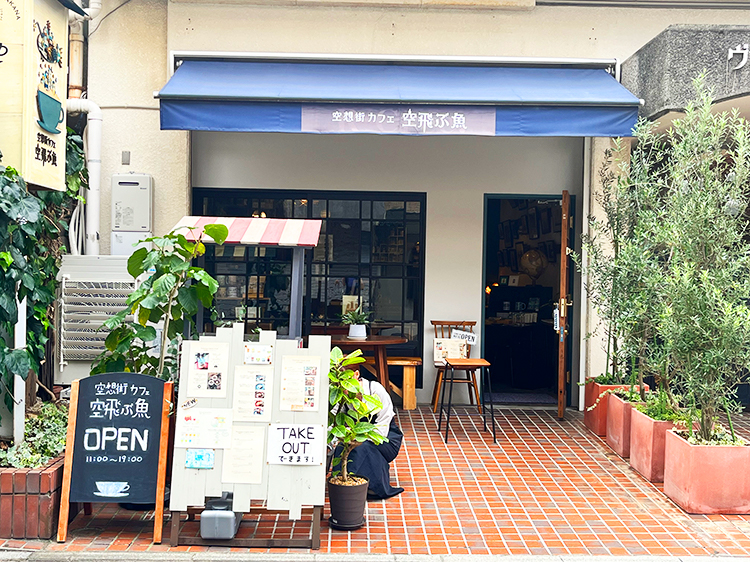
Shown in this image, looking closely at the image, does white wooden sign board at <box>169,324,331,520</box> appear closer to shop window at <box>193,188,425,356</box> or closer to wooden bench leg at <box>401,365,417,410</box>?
wooden bench leg at <box>401,365,417,410</box>

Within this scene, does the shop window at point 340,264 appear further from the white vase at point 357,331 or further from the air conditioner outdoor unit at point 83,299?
the air conditioner outdoor unit at point 83,299

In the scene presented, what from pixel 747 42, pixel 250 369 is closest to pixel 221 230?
pixel 250 369

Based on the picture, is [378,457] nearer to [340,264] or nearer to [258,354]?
[258,354]

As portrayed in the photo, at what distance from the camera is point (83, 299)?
7.53 meters

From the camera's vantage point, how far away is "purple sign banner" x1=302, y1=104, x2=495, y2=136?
7070mm

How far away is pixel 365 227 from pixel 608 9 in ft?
12.9

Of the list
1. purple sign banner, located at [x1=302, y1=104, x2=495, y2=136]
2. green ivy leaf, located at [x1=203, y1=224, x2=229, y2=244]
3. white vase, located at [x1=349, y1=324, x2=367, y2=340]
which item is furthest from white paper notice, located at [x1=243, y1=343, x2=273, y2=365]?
white vase, located at [x1=349, y1=324, x2=367, y2=340]

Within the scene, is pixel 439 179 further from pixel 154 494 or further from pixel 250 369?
pixel 154 494

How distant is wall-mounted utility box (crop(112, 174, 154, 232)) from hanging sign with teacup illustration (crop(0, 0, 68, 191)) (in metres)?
2.43

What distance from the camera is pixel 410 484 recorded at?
238 inches

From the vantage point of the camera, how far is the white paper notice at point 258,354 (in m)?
4.86

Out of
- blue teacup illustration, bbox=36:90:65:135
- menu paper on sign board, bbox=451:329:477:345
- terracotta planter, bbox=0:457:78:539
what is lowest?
terracotta planter, bbox=0:457:78:539

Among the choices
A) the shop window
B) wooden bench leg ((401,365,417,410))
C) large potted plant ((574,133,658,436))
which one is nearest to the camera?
large potted plant ((574,133,658,436))

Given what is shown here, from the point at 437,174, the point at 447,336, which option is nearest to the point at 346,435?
the point at 447,336
